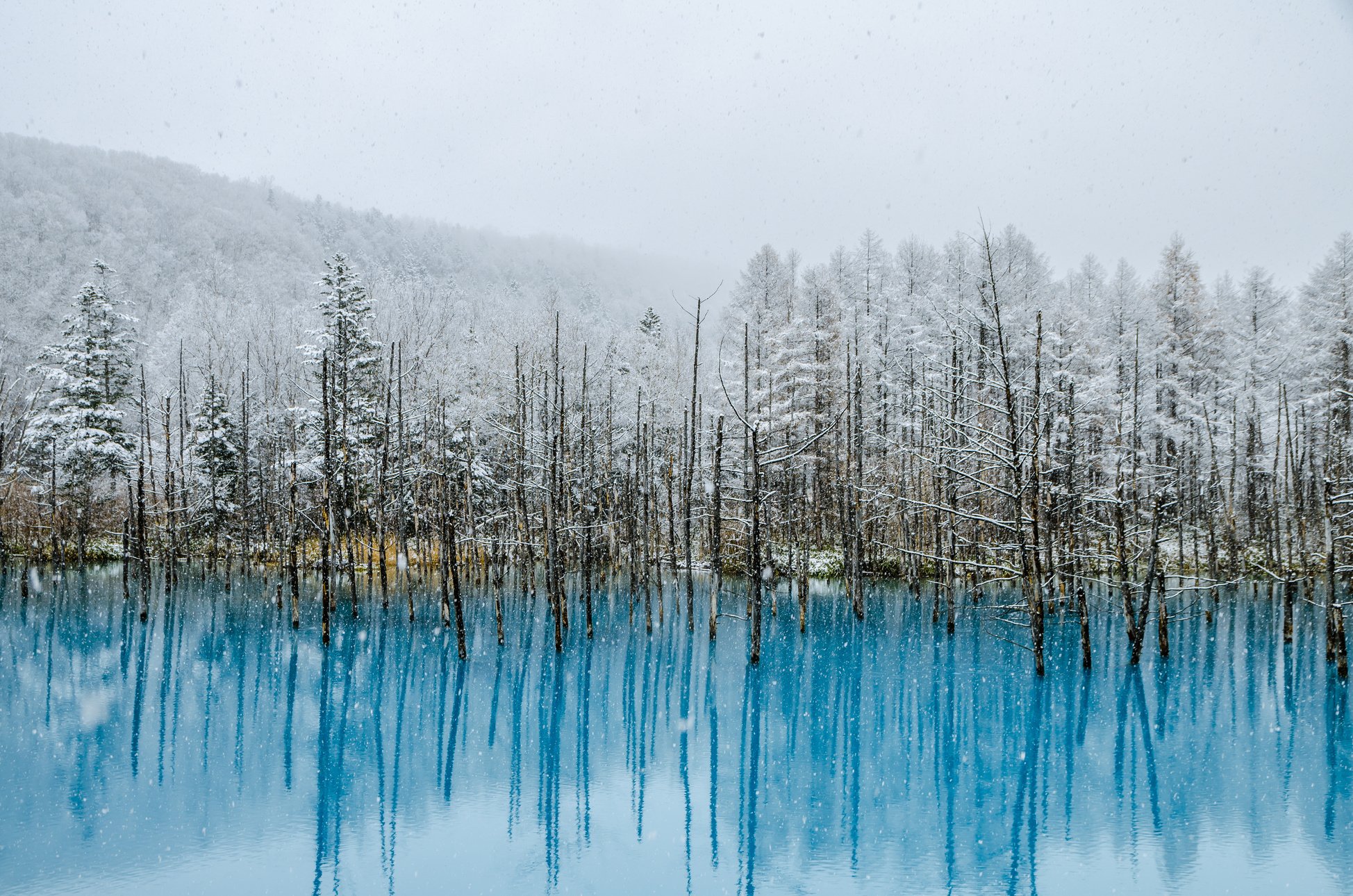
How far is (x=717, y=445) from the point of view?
1905 centimetres

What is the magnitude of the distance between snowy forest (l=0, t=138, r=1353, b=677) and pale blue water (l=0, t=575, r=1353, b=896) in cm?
208

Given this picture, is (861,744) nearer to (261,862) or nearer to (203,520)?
(261,862)

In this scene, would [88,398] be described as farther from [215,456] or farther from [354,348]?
[354,348]

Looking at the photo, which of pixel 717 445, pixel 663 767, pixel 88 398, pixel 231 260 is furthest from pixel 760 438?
pixel 231 260

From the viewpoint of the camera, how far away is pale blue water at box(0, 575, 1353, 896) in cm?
986

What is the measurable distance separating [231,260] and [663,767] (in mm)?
93006

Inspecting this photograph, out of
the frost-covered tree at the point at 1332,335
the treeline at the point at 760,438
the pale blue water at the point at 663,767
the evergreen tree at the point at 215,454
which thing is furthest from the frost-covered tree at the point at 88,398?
the frost-covered tree at the point at 1332,335

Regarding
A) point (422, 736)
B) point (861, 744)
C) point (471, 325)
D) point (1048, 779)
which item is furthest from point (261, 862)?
point (471, 325)

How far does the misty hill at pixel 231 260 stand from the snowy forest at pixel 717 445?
7692 mm

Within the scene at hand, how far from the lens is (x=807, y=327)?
118ft

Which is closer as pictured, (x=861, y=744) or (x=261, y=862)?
(x=261, y=862)

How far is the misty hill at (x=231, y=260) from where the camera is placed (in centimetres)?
5462

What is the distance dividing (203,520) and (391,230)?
275ft

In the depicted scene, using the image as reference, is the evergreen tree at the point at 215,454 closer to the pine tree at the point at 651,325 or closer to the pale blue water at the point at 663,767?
the pale blue water at the point at 663,767
